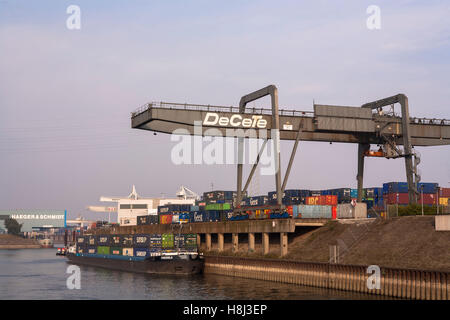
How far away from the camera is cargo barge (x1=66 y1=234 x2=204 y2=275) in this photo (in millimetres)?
68438

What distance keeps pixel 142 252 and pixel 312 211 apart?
26221mm

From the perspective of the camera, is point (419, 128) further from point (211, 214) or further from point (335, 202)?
point (211, 214)

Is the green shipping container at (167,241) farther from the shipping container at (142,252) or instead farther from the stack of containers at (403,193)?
the stack of containers at (403,193)

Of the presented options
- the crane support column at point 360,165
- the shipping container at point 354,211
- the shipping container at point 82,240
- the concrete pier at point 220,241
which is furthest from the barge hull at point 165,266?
the shipping container at point 82,240

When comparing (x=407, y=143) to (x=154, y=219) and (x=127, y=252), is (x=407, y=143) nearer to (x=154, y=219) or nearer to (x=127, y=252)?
(x=127, y=252)

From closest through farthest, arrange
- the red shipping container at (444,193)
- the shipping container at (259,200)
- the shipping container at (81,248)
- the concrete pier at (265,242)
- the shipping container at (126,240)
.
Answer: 1. the concrete pier at (265,242)
2. the red shipping container at (444,193)
3. the shipping container at (259,200)
4. the shipping container at (126,240)
5. the shipping container at (81,248)

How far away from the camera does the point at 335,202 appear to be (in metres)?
68.4

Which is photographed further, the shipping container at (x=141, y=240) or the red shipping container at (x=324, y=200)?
the shipping container at (x=141, y=240)

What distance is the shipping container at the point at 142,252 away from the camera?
7412 centimetres

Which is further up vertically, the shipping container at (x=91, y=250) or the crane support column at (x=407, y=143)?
the crane support column at (x=407, y=143)

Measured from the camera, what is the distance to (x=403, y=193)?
68812 millimetres

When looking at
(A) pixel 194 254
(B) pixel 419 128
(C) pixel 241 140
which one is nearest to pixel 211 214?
(A) pixel 194 254

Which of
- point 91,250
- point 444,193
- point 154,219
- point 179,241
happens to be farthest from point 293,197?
point 91,250

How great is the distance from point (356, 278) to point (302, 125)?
2105 centimetres
